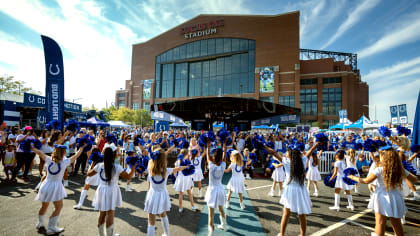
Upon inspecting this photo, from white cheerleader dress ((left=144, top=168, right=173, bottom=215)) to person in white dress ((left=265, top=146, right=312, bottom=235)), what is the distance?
1961 mm

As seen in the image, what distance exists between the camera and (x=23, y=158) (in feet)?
21.4

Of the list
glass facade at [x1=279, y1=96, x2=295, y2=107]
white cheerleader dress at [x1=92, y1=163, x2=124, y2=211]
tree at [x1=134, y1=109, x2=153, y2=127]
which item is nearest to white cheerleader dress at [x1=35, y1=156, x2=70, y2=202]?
white cheerleader dress at [x1=92, y1=163, x2=124, y2=211]

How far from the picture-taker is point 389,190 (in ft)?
9.66

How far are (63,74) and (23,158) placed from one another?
12.9 ft

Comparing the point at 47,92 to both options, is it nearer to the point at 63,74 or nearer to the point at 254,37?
the point at 63,74

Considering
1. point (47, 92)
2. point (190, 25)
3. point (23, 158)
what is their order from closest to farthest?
1. point (23, 158)
2. point (47, 92)
3. point (190, 25)

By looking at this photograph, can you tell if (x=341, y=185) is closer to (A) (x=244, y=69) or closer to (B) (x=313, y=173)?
(B) (x=313, y=173)

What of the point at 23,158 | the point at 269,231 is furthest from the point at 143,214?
the point at 23,158

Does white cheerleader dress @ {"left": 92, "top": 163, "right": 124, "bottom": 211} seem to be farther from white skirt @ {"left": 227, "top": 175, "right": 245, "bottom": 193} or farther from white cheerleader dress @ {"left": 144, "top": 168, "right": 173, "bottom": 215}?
white skirt @ {"left": 227, "top": 175, "right": 245, "bottom": 193}

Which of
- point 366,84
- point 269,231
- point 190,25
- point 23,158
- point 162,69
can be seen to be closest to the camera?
point 269,231

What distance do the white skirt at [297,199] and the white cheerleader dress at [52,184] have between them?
157 inches

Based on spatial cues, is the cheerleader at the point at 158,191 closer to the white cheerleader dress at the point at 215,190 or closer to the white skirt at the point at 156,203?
the white skirt at the point at 156,203

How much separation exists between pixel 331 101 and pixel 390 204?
51179 millimetres

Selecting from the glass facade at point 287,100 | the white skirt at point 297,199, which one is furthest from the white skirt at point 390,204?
the glass facade at point 287,100
